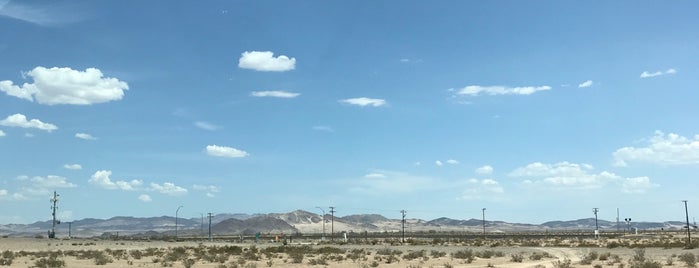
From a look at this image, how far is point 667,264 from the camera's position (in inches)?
1594

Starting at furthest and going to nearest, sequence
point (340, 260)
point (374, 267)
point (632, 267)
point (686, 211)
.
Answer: point (686, 211) < point (340, 260) < point (374, 267) < point (632, 267)

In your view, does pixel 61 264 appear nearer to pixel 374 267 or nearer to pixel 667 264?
pixel 374 267

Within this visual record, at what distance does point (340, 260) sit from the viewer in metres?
47.3

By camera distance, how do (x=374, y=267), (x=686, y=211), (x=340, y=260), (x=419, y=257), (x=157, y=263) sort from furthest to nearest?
(x=686, y=211) → (x=419, y=257) → (x=340, y=260) → (x=157, y=263) → (x=374, y=267)

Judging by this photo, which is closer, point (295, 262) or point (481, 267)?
point (481, 267)

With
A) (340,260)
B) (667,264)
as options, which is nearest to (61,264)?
(340,260)

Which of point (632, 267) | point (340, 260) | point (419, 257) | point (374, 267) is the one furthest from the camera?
point (419, 257)

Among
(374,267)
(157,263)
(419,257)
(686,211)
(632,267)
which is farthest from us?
(686,211)

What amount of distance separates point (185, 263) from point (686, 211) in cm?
7928

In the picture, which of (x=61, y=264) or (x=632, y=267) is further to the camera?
(x=61, y=264)

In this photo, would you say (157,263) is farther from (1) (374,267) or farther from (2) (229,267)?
(1) (374,267)

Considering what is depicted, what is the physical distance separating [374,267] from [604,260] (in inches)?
623

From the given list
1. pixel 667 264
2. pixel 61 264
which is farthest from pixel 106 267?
pixel 667 264

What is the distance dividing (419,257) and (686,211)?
201 feet
